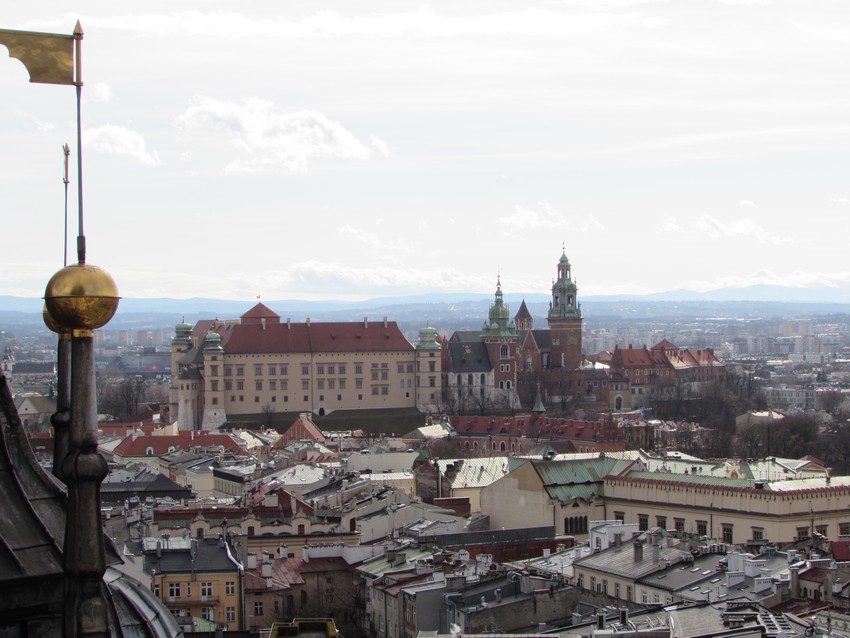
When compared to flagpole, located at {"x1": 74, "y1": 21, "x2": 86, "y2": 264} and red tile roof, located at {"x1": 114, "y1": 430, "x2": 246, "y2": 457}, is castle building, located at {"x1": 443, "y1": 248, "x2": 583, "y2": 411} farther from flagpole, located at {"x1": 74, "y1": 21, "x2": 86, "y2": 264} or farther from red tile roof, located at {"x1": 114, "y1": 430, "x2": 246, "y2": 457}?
flagpole, located at {"x1": 74, "y1": 21, "x2": 86, "y2": 264}

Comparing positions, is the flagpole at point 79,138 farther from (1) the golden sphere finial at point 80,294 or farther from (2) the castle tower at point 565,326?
(2) the castle tower at point 565,326

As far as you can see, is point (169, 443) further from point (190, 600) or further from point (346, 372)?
point (190, 600)

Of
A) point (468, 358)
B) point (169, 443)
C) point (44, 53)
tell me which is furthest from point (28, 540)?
point (468, 358)

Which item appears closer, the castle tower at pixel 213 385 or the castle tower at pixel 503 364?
the castle tower at pixel 213 385

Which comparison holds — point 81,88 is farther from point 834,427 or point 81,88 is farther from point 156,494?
point 834,427

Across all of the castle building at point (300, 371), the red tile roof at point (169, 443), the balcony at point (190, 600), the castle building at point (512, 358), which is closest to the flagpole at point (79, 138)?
the balcony at point (190, 600)
